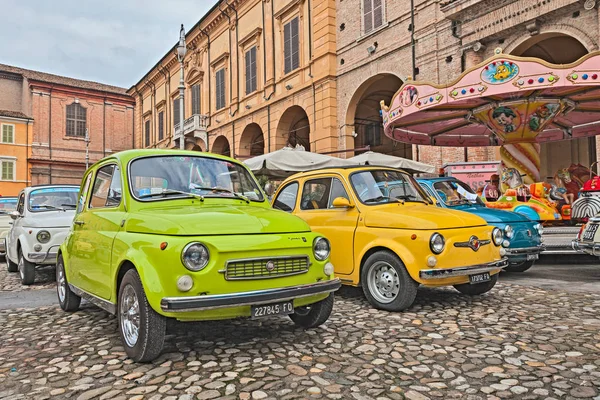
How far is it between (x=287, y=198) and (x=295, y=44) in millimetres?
17054

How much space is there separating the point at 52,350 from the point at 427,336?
340 centimetres

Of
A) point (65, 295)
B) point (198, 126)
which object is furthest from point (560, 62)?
point (198, 126)

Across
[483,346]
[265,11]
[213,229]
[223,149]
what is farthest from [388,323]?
[223,149]

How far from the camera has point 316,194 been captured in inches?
260

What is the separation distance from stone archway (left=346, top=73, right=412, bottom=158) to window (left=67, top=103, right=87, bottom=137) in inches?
1230

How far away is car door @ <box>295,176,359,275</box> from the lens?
5.96m

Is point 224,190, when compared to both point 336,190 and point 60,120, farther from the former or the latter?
point 60,120

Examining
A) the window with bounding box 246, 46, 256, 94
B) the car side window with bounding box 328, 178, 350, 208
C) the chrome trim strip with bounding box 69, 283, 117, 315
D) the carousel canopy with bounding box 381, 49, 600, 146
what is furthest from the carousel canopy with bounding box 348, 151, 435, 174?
the window with bounding box 246, 46, 256, 94

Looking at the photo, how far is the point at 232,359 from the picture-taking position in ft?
12.4

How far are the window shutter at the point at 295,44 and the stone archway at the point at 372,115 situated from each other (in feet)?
11.8

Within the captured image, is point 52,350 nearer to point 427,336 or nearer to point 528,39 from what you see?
point 427,336

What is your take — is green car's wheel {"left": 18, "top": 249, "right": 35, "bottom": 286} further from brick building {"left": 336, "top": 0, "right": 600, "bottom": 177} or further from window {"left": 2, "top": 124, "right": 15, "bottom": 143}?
window {"left": 2, "top": 124, "right": 15, "bottom": 143}

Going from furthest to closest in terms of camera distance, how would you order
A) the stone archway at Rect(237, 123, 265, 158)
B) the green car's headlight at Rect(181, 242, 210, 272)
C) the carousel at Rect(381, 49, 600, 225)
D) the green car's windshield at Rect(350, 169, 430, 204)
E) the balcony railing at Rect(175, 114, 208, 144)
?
1. the balcony railing at Rect(175, 114, 208, 144)
2. the stone archway at Rect(237, 123, 265, 158)
3. the carousel at Rect(381, 49, 600, 225)
4. the green car's windshield at Rect(350, 169, 430, 204)
5. the green car's headlight at Rect(181, 242, 210, 272)

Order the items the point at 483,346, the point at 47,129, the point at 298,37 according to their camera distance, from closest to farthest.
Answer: the point at 483,346 < the point at 298,37 < the point at 47,129
